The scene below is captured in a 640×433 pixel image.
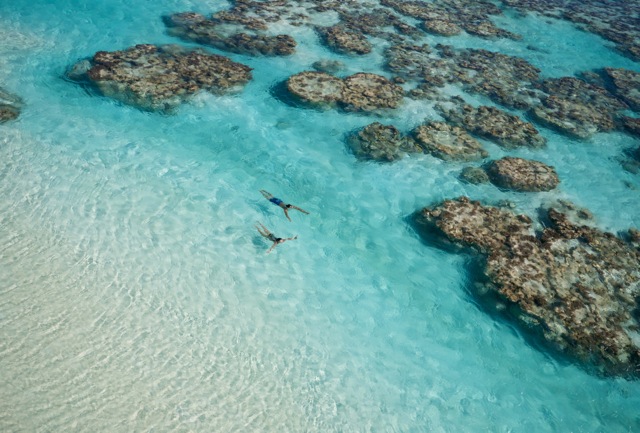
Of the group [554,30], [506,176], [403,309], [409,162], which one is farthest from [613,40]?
[403,309]

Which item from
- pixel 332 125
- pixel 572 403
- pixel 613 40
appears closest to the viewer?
pixel 572 403

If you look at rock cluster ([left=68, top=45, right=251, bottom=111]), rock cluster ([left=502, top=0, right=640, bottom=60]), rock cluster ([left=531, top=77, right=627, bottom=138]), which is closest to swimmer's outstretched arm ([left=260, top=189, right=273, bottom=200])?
rock cluster ([left=68, top=45, right=251, bottom=111])

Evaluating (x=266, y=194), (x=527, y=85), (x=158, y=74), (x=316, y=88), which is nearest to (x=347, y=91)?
(x=316, y=88)

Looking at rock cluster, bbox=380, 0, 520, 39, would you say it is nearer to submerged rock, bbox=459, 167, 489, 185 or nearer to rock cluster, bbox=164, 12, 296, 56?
rock cluster, bbox=164, 12, 296, 56

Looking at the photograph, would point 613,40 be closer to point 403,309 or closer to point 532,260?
point 532,260

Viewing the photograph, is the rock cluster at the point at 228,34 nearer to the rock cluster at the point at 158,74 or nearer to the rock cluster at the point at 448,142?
the rock cluster at the point at 158,74

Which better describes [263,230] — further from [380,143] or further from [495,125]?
[495,125]
